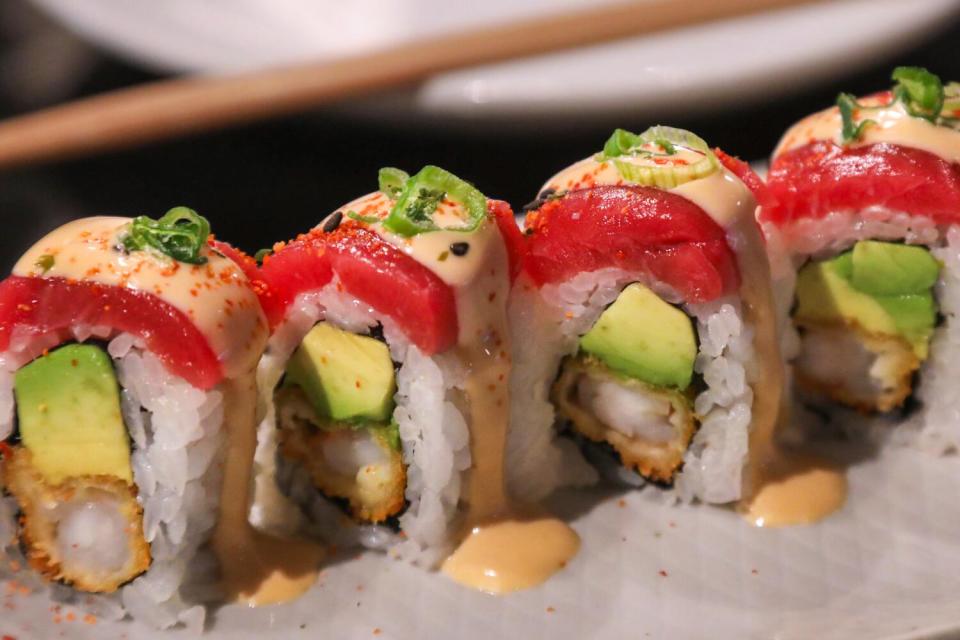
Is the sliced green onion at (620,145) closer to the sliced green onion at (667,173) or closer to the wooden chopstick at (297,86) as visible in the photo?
the sliced green onion at (667,173)

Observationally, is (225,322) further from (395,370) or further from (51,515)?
(51,515)

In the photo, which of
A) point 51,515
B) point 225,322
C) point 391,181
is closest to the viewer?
point 225,322

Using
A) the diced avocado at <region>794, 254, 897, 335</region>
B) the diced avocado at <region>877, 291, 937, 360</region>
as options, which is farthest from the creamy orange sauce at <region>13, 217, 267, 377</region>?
the diced avocado at <region>877, 291, 937, 360</region>

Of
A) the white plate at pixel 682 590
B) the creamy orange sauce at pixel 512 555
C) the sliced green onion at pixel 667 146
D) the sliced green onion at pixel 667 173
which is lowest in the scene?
the white plate at pixel 682 590

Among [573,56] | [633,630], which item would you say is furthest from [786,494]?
[573,56]

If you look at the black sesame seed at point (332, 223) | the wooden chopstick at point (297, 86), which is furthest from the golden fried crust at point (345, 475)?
the wooden chopstick at point (297, 86)

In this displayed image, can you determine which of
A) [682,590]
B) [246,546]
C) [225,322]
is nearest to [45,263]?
[225,322]
